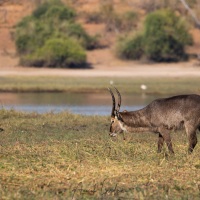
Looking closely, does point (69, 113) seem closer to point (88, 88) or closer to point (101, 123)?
point (101, 123)

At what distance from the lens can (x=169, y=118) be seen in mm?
8859

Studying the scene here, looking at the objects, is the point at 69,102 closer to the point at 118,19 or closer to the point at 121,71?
the point at 121,71

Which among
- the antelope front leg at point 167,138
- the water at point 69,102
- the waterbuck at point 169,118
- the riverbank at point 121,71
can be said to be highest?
the waterbuck at point 169,118

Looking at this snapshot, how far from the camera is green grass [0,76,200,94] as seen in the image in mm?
21469

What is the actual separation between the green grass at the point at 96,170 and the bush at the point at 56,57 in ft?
55.6

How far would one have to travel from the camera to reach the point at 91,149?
27.9 feet

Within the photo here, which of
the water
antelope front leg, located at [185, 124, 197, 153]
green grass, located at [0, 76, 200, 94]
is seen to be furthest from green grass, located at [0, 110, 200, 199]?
green grass, located at [0, 76, 200, 94]

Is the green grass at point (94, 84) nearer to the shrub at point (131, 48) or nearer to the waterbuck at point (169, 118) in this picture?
the shrub at point (131, 48)

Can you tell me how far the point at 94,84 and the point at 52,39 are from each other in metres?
6.24

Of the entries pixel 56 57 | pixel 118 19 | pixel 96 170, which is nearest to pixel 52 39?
pixel 56 57

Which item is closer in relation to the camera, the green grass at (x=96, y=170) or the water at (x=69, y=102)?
the green grass at (x=96, y=170)

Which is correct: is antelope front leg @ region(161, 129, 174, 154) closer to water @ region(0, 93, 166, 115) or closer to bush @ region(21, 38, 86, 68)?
water @ region(0, 93, 166, 115)

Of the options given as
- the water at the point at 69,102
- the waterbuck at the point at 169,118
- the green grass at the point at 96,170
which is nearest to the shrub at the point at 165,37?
the water at the point at 69,102

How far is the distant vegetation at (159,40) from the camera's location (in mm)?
28625
